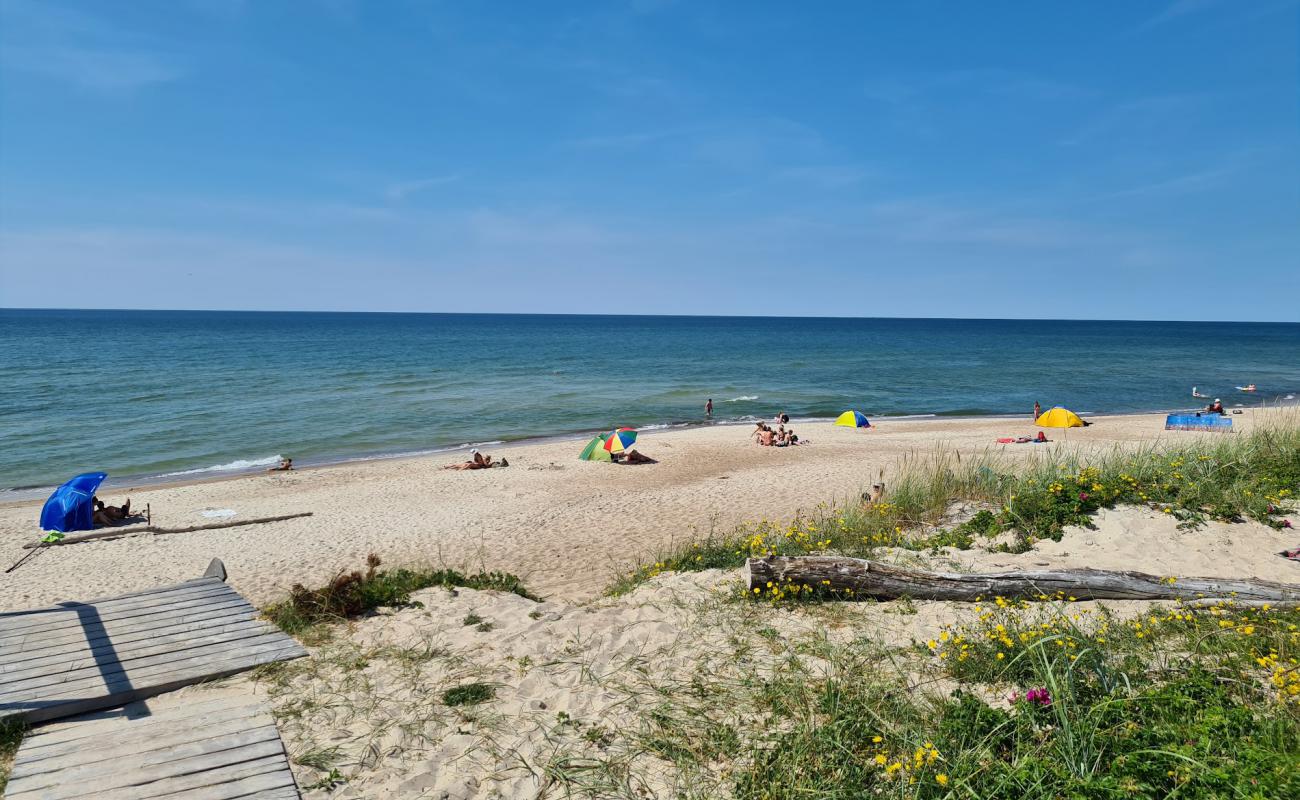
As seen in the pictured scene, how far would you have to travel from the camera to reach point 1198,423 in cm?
2386

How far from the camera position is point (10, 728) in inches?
206

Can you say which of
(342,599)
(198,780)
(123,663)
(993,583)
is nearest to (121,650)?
(123,663)

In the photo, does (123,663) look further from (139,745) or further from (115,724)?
(139,745)

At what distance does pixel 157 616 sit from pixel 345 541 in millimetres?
A: 6453

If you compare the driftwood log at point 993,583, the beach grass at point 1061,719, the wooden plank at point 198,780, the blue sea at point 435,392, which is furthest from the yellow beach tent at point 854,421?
the wooden plank at point 198,780

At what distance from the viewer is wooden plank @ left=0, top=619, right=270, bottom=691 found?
238 inches

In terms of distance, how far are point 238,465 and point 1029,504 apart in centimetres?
2348

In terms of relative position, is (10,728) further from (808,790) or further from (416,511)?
(416,511)

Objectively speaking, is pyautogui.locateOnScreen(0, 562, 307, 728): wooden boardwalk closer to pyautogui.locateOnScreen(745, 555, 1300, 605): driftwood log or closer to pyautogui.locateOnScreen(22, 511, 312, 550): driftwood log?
pyautogui.locateOnScreen(745, 555, 1300, 605): driftwood log

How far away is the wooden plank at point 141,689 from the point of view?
5422 millimetres

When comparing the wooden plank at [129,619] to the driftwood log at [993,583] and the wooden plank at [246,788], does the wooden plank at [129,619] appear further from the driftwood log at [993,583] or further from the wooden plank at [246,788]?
the driftwood log at [993,583]

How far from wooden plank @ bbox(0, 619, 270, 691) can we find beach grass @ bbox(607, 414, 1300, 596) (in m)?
4.27

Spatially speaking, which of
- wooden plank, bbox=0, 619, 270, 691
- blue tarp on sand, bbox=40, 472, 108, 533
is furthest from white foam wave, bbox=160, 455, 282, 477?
wooden plank, bbox=0, 619, 270, 691

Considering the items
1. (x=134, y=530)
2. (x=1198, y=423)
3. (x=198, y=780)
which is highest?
(x=1198, y=423)
